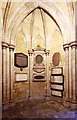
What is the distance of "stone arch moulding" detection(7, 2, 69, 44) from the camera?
6680mm

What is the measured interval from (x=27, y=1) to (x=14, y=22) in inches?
48.4

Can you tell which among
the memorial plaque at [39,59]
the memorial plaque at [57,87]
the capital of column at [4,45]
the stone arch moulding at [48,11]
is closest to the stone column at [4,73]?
the capital of column at [4,45]

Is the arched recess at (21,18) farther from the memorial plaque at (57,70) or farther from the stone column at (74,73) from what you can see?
the memorial plaque at (57,70)

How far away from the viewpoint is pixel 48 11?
281 inches

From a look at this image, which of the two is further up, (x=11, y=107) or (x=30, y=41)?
(x=30, y=41)

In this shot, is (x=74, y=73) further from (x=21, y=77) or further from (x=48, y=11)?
(x=48, y=11)

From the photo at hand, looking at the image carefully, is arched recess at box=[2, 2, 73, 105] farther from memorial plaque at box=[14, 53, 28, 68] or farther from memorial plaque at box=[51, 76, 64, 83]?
memorial plaque at box=[51, 76, 64, 83]

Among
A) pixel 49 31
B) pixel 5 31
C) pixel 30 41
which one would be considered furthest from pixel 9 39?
pixel 49 31

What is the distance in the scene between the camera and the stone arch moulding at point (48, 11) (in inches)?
263

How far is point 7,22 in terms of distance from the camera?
6.40 m

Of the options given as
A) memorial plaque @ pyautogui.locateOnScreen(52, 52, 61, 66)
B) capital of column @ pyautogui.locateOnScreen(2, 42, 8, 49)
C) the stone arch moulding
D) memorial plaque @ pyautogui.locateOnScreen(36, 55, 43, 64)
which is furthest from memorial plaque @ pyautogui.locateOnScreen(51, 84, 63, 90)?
capital of column @ pyautogui.locateOnScreen(2, 42, 8, 49)

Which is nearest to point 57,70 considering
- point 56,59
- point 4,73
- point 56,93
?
point 56,59

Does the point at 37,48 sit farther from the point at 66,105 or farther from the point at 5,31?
the point at 66,105

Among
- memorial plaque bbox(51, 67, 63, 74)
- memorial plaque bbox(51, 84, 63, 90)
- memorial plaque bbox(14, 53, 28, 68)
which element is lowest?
memorial plaque bbox(51, 84, 63, 90)
